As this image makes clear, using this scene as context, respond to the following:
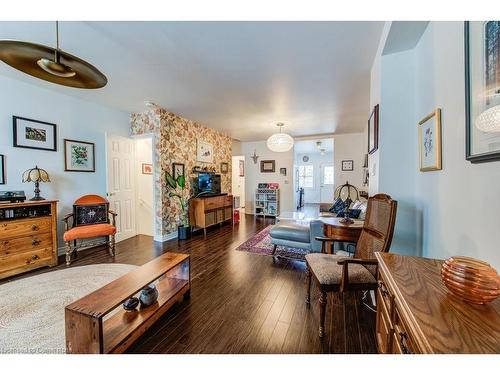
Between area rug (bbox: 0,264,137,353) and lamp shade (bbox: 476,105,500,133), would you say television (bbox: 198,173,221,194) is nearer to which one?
area rug (bbox: 0,264,137,353)

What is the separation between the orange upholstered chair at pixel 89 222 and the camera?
307 cm

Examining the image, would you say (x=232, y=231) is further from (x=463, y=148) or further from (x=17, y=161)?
(x=463, y=148)

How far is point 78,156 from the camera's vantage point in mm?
3502

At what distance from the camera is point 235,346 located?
4.86 feet

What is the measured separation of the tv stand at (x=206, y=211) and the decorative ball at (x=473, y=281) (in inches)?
164

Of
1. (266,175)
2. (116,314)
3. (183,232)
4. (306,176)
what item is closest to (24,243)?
(116,314)

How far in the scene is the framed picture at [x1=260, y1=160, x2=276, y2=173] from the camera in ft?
22.4

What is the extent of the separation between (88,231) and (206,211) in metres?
2.11

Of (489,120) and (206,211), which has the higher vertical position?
(489,120)

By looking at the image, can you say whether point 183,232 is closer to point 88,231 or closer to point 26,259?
point 88,231

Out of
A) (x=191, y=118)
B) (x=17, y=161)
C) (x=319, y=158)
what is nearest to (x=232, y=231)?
(x=191, y=118)
